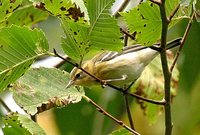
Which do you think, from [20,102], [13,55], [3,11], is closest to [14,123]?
[20,102]

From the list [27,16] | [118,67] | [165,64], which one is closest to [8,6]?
[165,64]

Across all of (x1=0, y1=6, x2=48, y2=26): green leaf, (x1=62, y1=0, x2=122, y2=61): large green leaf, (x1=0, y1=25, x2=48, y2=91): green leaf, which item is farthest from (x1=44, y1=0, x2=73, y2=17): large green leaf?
(x1=0, y1=6, x2=48, y2=26): green leaf

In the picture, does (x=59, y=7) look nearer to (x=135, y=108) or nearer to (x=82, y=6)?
(x=82, y=6)

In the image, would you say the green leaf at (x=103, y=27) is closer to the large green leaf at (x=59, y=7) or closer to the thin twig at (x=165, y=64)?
the large green leaf at (x=59, y=7)

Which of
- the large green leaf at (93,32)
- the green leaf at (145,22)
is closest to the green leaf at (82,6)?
the large green leaf at (93,32)

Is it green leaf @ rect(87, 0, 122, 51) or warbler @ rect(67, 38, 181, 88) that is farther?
warbler @ rect(67, 38, 181, 88)

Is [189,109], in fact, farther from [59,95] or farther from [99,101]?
[59,95]

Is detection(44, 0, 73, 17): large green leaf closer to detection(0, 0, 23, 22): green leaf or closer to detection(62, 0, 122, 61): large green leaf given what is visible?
detection(62, 0, 122, 61): large green leaf
